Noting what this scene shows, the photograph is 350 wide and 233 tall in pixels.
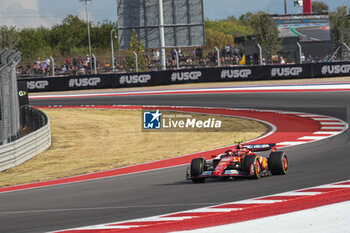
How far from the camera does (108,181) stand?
36.8ft

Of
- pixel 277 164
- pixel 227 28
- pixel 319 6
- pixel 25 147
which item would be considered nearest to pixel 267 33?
pixel 25 147

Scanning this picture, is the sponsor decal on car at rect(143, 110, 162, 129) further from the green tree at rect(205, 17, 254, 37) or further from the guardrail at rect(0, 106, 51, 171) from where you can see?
the green tree at rect(205, 17, 254, 37)

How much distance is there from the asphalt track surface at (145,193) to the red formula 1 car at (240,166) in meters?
0.15

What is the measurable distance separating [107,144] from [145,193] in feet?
29.9

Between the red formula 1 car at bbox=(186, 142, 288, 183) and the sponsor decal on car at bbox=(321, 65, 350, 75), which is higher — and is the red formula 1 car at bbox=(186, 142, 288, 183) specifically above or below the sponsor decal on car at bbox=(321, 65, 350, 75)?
below

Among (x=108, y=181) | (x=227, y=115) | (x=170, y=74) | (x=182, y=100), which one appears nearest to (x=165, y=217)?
(x=108, y=181)

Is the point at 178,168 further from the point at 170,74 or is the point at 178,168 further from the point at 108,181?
the point at 170,74

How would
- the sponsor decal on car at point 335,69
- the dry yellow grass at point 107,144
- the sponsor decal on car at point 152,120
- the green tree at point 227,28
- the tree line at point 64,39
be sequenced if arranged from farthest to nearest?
the green tree at point 227,28
the tree line at point 64,39
the sponsor decal on car at point 335,69
the sponsor decal on car at point 152,120
the dry yellow grass at point 107,144

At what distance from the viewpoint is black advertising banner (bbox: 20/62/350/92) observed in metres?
32.5

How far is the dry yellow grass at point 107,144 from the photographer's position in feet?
45.5

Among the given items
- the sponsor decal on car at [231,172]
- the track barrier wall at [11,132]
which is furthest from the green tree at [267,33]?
the sponsor decal on car at [231,172]

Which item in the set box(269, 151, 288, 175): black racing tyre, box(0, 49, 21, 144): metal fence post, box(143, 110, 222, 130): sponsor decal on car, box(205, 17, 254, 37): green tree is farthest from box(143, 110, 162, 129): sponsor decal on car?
box(205, 17, 254, 37): green tree

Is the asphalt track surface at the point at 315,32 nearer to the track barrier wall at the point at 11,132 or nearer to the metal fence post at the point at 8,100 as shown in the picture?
the track barrier wall at the point at 11,132

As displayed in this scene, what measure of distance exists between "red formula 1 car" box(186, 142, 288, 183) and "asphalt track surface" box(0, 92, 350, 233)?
152mm
